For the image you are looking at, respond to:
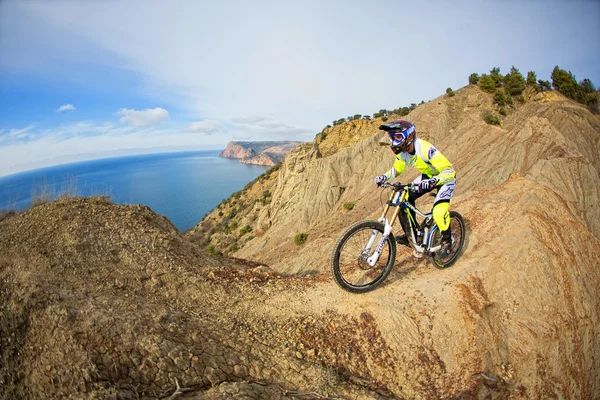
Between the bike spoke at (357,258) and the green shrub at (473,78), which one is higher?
the green shrub at (473,78)

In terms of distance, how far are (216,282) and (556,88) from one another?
4808 centimetres

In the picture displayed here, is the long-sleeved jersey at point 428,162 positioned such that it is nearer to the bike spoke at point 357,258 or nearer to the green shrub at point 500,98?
the bike spoke at point 357,258

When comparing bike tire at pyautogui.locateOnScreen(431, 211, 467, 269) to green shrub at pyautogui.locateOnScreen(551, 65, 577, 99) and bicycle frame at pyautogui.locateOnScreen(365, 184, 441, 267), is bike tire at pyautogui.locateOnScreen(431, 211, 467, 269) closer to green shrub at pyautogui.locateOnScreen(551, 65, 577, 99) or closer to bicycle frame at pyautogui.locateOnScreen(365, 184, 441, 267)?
bicycle frame at pyautogui.locateOnScreen(365, 184, 441, 267)

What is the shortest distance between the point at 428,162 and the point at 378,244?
6.16 feet

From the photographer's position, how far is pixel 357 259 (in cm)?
Answer: 562

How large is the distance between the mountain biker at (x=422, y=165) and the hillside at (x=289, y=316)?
162 cm

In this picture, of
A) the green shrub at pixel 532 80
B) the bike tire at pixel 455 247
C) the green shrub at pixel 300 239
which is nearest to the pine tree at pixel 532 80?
the green shrub at pixel 532 80

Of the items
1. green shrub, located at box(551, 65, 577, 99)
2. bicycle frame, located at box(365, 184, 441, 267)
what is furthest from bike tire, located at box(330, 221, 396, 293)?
green shrub, located at box(551, 65, 577, 99)

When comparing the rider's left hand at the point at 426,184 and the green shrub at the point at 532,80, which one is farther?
the green shrub at the point at 532,80

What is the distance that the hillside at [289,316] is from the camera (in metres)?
3.61

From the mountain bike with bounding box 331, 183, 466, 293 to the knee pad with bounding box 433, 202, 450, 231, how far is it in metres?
0.16

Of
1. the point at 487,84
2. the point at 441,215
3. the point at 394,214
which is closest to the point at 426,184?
the point at 394,214

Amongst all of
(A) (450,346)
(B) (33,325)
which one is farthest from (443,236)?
(B) (33,325)

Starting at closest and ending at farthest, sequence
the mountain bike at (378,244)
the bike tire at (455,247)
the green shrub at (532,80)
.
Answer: the mountain bike at (378,244) < the bike tire at (455,247) < the green shrub at (532,80)
